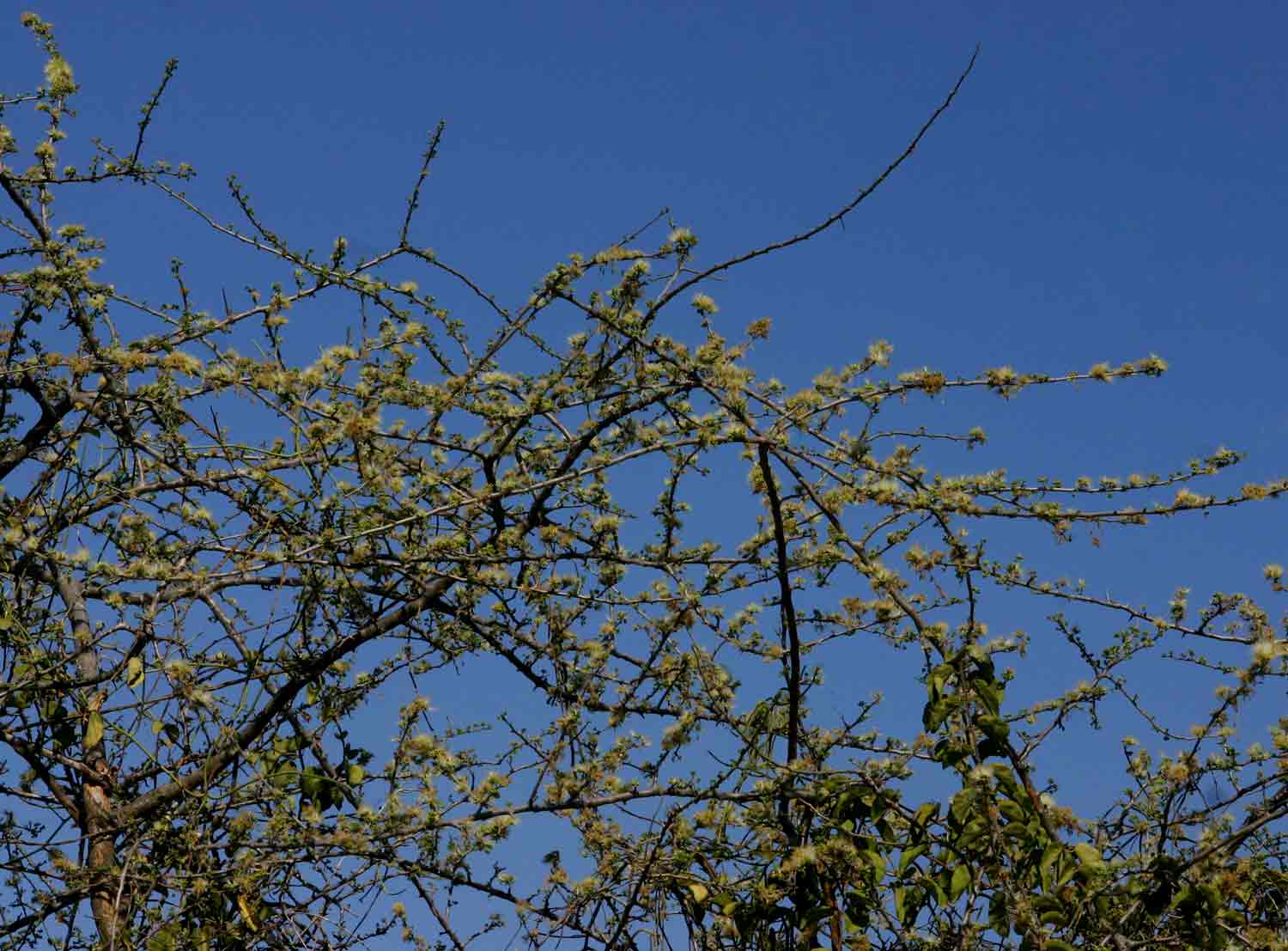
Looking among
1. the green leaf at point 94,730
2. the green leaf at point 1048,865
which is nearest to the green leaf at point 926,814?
the green leaf at point 1048,865

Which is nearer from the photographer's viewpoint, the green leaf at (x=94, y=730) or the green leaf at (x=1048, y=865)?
the green leaf at (x=1048, y=865)

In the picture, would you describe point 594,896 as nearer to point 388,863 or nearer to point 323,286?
point 388,863

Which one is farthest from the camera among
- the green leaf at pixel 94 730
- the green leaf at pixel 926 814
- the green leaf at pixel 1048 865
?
the green leaf at pixel 94 730

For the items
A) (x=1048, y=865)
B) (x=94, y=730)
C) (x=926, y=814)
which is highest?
(x=94, y=730)

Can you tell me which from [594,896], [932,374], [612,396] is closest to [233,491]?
[612,396]

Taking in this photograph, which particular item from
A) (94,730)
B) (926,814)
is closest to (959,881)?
(926,814)

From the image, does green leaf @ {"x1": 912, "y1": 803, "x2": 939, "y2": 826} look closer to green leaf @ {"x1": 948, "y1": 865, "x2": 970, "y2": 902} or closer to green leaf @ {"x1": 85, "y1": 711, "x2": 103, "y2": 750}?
green leaf @ {"x1": 948, "y1": 865, "x2": 970, "y2": 902}

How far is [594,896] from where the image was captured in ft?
12.0

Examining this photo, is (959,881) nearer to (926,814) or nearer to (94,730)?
(926,814)

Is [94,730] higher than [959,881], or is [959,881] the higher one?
[94,730]

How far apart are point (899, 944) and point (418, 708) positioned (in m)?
1.27

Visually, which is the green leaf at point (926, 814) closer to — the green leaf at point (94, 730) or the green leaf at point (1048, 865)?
the green leaf at point (1048, 865)

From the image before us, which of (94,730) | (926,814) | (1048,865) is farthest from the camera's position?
(94,730)

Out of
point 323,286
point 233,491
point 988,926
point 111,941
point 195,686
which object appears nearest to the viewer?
point 988,926
